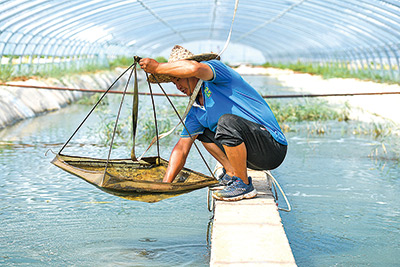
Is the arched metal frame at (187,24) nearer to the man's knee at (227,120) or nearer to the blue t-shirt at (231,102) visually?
the blue t-shirt at (231,102)

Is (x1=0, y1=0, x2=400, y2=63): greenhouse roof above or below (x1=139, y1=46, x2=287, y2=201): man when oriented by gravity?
above

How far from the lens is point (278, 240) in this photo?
3186mm

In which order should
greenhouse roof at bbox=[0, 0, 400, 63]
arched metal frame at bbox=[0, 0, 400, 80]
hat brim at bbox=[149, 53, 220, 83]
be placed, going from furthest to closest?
arched metal frame at bbox=[0, 0, 400, 80] < greenhouse roof at bbox=[0, 0, 400, 63] < hat brim at bbox=[149, 53, 220, 83]

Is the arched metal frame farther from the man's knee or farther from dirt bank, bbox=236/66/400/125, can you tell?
the man's knee

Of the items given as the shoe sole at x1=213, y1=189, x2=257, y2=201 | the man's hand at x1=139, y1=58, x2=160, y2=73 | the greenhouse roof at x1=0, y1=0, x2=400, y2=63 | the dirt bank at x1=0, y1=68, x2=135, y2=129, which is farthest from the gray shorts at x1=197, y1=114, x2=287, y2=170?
the greenhouse roof at x1=0, y1=0, x2=400, y2=63

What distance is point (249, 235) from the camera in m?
3.28

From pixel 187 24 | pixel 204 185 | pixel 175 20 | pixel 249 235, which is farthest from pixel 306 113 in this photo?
pixel 187 24

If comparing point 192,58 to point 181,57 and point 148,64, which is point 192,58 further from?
point 148,64

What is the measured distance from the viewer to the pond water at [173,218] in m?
3.96

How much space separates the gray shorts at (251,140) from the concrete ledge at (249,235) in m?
0.26

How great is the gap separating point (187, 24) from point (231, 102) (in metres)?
26.1

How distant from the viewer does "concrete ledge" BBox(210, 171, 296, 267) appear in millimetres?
Result: 2926

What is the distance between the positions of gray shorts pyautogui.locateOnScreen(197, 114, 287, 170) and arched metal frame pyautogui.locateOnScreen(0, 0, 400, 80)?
874cm

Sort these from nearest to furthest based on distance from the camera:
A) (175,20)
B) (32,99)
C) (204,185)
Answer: (204,185), (32,99), (175,20)
